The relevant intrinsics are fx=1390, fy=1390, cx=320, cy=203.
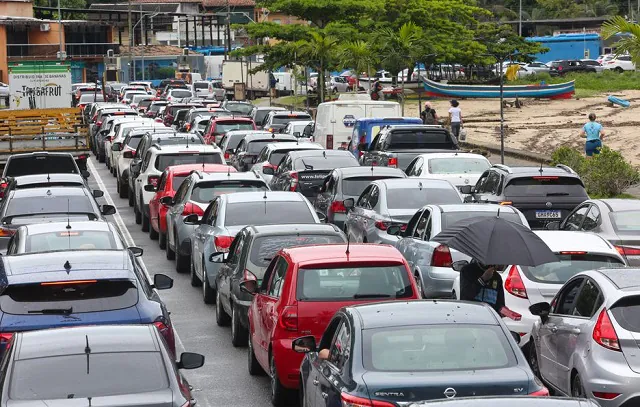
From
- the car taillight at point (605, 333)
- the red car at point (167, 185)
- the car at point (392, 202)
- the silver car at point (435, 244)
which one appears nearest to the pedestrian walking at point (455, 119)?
the red car at point (167, 185)

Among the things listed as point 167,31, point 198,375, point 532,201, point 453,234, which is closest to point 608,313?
point 453,234

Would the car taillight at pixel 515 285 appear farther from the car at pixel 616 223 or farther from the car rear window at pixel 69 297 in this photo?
the car rear window at pixel 69 297

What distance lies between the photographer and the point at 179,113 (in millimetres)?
52156

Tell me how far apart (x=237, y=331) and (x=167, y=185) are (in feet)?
29.2

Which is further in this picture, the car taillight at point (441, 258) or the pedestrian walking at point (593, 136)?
the pedestrian walking at point (593, 136)

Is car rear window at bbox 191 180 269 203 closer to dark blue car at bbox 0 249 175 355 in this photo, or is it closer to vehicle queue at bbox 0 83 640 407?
vehicle queue at bbox 0 83 640 407

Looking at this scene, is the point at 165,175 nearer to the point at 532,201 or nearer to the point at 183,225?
the point at 183,225

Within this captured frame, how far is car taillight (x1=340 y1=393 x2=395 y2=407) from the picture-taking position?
8.60 m

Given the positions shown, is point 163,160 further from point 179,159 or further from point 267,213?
point 267,213

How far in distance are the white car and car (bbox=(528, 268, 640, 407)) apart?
1.36 metres

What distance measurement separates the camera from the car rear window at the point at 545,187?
22109 millimetres

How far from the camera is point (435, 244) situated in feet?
55.0

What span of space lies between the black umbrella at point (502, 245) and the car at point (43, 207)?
7379 millimetres

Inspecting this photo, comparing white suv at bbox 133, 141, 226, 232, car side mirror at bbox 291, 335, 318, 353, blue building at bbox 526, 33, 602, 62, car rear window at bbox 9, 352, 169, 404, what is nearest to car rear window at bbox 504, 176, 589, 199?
white suv at bbox 133, 141, 226, 232
